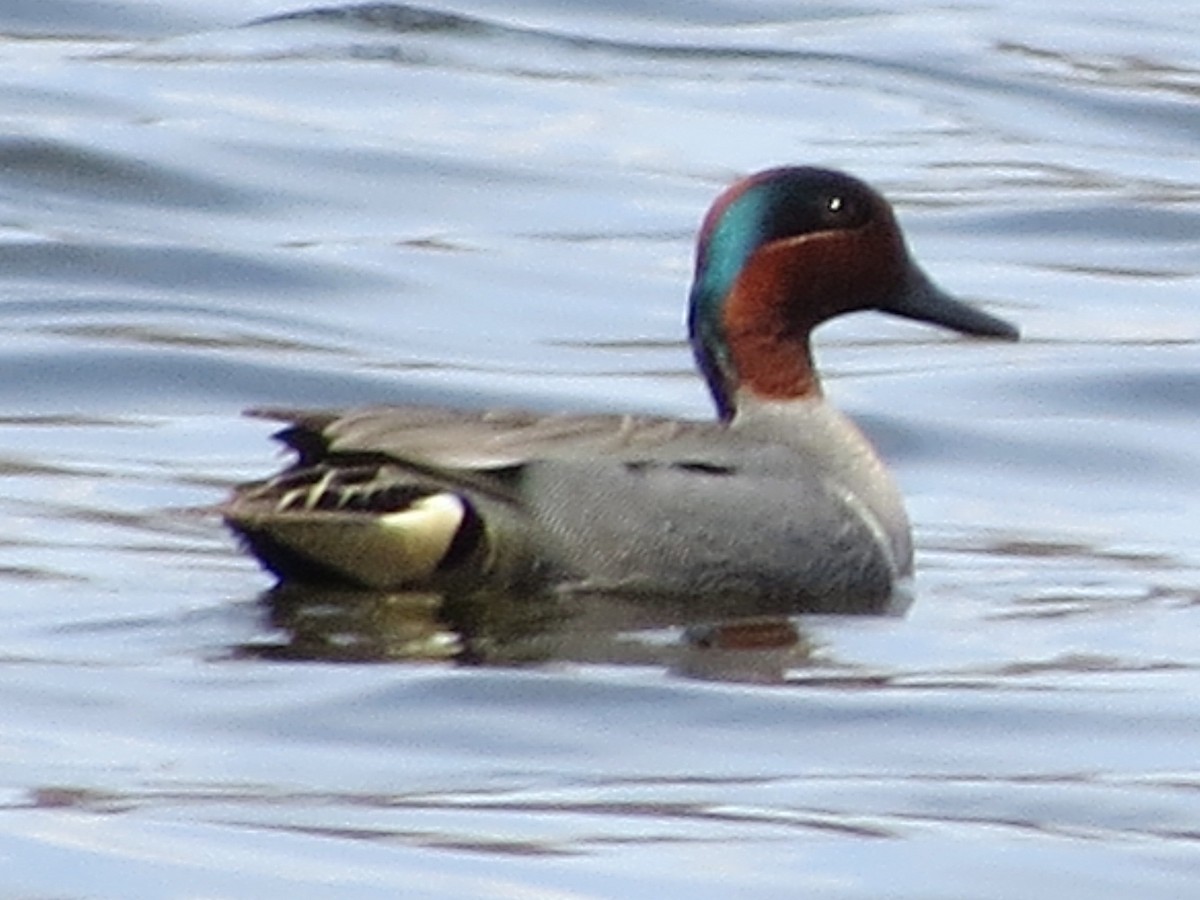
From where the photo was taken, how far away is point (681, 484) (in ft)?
30.7

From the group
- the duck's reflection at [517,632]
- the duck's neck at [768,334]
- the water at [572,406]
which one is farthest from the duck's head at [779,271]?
the duck's reflection at [517,632]

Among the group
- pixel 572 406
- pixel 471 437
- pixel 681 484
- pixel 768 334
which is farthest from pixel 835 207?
pixel 572 406

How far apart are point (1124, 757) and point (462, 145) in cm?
885

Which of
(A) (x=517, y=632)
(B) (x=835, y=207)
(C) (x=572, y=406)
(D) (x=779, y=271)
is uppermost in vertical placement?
(B) (x=835, y=207)

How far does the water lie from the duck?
6.2 inches

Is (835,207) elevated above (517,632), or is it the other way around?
(835,207)

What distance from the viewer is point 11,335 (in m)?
13.0

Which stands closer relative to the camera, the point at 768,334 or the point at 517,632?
the point at 517,632

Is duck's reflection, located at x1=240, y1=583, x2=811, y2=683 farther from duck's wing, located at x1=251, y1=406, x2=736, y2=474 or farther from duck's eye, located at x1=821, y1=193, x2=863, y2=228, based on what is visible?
duck's eye, located at x1=821, y1=193, x2=863, y2=228

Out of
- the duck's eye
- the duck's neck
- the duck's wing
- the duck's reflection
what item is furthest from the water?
the duck's eye

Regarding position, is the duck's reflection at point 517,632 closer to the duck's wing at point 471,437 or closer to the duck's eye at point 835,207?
the duck's wing at point 471,437

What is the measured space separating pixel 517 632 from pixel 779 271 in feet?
3.89

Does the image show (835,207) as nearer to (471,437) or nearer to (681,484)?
(681,484)

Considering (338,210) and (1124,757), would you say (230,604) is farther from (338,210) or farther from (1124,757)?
(338,210)
